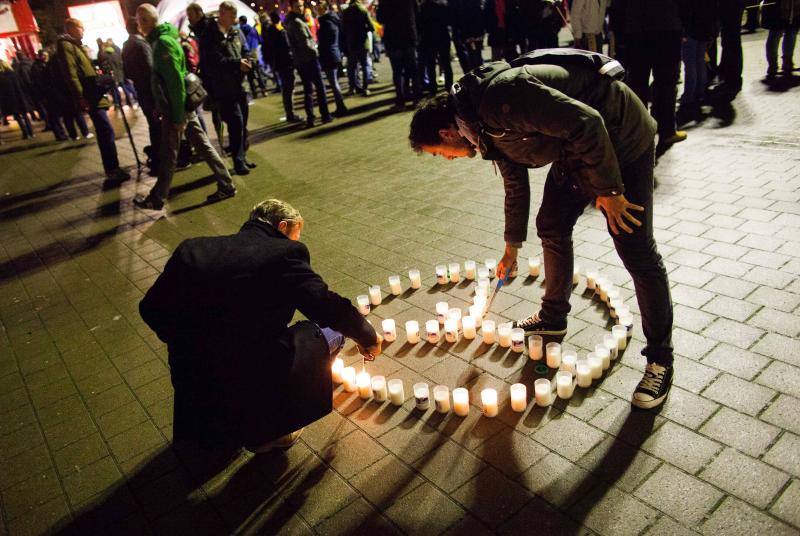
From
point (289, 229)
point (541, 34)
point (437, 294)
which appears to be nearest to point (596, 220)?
point (437, 294)

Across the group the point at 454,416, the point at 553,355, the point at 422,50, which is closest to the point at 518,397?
the point at 454,416

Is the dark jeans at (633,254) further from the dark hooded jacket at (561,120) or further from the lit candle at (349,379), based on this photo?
the lit candle at (349,379)

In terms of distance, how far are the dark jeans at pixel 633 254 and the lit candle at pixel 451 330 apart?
0.60 metres

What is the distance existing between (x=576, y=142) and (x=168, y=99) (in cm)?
609

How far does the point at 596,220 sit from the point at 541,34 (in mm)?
6688

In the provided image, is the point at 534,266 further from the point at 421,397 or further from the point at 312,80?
the point at 312,80

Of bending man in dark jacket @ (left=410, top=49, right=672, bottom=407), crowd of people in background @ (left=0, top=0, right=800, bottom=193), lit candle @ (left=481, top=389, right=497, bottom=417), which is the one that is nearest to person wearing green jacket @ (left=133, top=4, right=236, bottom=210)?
crowd of people in background @ (left=0, top=0, right=800, bottom=193)

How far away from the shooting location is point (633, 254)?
3.06m

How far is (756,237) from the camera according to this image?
484cm

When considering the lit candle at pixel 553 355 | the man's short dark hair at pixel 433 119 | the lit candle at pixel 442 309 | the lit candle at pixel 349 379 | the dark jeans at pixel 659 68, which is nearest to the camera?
the man's short dark hair at pixel 433 119

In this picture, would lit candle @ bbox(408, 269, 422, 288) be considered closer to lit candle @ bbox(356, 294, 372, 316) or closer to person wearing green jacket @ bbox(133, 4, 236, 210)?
lit candle @ bbox(356, 294, 372, 316)

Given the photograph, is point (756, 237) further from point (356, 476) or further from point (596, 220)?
point (356, 476)

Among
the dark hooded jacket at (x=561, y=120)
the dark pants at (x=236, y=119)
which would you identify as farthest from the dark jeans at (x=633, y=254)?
the dark pants at (x=236, y=119)

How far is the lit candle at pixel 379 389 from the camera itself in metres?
3.64
